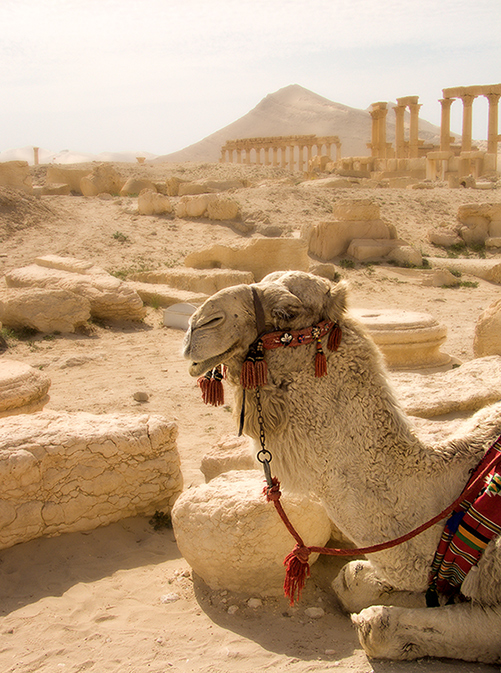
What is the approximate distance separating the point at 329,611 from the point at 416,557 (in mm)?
1209

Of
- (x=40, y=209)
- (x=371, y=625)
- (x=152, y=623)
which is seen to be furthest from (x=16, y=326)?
(x=40, y=209)

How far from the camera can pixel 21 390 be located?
543 centimetres

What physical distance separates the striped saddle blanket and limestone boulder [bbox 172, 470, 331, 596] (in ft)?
3.74

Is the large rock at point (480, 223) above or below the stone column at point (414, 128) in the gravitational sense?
below

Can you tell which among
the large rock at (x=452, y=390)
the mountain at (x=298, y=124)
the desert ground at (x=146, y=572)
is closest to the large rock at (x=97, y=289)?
the desert ground at (x=146, y=572)

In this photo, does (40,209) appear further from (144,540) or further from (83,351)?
(144,540)

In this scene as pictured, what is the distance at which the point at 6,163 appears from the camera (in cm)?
1881

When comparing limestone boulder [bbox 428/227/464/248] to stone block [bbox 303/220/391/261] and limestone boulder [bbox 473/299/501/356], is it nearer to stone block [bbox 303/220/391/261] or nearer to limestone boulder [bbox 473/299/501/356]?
stone block [bbox 303/220/391/261]

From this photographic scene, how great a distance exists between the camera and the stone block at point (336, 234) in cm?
1539

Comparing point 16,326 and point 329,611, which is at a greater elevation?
point 16,326

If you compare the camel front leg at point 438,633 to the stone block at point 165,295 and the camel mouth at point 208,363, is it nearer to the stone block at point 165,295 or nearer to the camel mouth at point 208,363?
the camel mouth at point 208,363

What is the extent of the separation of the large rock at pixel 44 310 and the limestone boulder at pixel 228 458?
567 centimetres

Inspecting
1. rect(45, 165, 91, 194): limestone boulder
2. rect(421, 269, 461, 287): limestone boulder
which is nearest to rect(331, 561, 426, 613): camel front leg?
rect(421, 269, 461, 287): limestone boulder

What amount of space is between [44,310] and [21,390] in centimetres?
409
